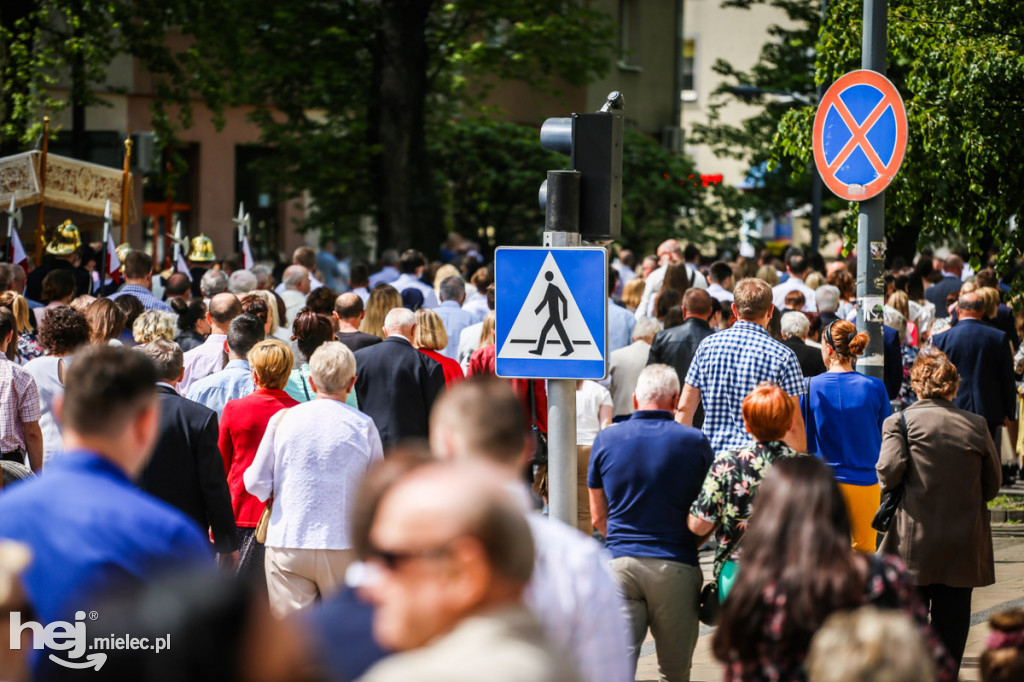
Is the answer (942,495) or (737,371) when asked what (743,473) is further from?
(737,371)

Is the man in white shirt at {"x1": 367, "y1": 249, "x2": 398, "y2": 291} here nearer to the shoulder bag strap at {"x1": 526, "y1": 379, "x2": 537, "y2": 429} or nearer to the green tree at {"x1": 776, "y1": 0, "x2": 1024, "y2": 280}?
the green tree at {"x1": 776, "y1": 0, "x2": 1024, "y2": 280}

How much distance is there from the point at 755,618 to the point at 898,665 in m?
0.75

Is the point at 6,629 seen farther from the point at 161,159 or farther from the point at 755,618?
the point at 161,159

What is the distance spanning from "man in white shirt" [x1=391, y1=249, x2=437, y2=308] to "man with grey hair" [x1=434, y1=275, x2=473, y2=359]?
986 millimetres

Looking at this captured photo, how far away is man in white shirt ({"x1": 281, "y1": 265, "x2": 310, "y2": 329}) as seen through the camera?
13203 millimetres

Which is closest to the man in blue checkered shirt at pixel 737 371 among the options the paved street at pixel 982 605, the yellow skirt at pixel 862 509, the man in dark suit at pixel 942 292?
the yellow skirt at pixel 862 509

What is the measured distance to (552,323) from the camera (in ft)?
20.5

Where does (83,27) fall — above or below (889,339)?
above

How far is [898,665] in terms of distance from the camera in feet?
10.1

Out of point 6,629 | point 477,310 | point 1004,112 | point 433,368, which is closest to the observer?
point 6,629

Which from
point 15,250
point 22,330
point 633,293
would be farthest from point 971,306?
point 15,250

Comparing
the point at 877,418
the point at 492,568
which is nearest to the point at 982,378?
the point at 877,418

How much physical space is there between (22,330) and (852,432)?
217 inches

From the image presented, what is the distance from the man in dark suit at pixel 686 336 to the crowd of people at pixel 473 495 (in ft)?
0.09
